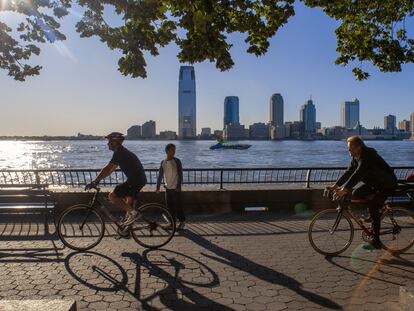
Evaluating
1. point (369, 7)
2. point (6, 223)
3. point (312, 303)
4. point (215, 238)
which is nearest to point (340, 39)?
point (369, 7)

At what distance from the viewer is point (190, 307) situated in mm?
4605

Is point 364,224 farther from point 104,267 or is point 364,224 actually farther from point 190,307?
A: point 104,267

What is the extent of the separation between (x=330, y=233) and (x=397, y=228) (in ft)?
3.45

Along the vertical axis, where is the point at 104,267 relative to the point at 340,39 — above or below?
below

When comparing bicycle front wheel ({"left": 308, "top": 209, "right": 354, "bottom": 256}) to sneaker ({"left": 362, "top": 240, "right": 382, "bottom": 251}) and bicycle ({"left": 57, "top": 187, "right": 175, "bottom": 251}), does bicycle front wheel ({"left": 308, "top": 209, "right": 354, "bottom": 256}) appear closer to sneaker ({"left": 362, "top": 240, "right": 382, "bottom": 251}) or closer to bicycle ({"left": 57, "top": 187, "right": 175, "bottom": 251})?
sneaker ({"left": 362, "top": 240, "right": 382, "bottom": 251})

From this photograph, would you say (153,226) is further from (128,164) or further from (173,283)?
(173,283)

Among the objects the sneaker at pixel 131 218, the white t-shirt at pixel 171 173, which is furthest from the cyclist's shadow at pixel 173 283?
the white t-shirt at pixel 171 173

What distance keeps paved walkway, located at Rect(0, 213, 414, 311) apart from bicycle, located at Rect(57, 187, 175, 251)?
0.17m

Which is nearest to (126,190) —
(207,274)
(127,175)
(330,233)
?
(127,175)

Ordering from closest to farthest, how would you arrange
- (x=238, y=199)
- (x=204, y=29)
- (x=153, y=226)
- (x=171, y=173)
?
1. (x=204, y=29)
2. (x=153, y=226)
3. (x=171, y=173)
4. (x=238, y=199)

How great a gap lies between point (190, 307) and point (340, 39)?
9.01 m

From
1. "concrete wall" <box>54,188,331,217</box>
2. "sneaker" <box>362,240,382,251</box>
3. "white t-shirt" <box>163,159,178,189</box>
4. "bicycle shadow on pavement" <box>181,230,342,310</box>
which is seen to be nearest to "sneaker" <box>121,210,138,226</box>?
"bicycle shadow on pavement" <box>181,230,342,310</box>

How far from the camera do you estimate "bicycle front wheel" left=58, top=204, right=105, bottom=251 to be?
22.6 feet

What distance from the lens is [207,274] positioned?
569 centimetres
